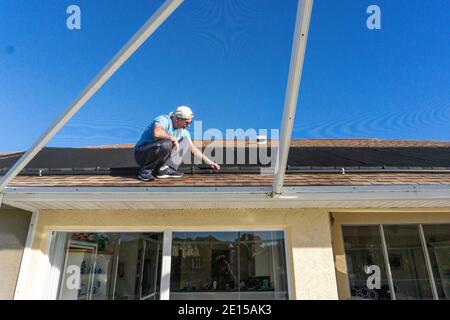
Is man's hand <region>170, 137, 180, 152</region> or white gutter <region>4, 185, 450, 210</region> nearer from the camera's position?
white gutter <region>4, 185, 450, 210</region>

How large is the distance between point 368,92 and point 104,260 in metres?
4.90

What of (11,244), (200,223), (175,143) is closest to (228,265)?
(200,223)

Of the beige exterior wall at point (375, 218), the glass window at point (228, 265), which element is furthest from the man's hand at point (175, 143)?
the beige exterior wall at point (375, 218)

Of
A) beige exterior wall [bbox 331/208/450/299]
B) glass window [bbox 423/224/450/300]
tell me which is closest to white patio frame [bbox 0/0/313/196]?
beige exterior wall [bbox 331/208/450/299]

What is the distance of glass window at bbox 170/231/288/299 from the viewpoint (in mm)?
4402

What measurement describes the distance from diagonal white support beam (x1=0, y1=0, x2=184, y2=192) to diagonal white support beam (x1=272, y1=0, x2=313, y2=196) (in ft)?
2.97

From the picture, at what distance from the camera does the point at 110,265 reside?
4652 millimetres

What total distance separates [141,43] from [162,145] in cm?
190

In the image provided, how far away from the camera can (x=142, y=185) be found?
3777 mm

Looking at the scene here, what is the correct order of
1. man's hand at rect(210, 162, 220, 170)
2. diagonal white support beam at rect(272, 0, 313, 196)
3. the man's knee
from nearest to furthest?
Answer: 1. diagonal white support beam at rect(272, 0, 313, 196)
2. the man's knee
3. man's hand at rect(210, 162, 220, 170)

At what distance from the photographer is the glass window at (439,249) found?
15.8 feet

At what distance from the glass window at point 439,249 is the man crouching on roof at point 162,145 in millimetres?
4266

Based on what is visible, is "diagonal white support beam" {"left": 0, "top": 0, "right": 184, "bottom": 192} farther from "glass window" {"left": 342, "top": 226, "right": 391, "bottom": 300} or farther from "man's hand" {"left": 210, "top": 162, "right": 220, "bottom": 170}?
"glass window" {"left": 342, "top": 226, "right": 391, "bottom": 300}

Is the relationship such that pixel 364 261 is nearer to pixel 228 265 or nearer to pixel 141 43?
pixel 228 265
